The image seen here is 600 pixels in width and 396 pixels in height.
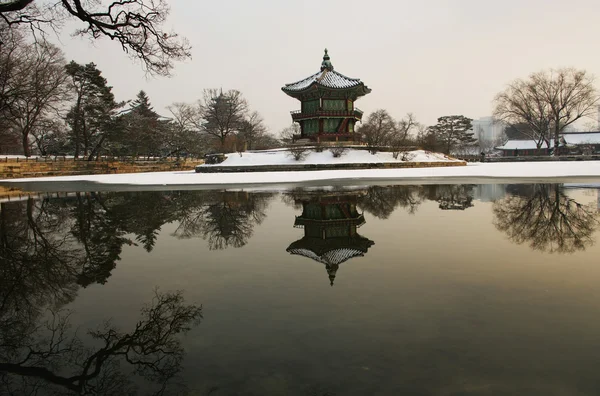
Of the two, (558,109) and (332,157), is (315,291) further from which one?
(558,109)

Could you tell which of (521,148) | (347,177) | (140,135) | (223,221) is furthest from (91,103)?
(521,148)

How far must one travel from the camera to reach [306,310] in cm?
393

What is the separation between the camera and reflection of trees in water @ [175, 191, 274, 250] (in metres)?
7.84

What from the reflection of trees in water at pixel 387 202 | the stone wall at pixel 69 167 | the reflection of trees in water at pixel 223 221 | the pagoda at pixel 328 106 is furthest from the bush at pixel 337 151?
the reflection of trees in water at pixel 223 221

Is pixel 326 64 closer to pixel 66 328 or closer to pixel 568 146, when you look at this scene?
pixel 568 146

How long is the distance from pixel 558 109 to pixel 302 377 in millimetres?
68000

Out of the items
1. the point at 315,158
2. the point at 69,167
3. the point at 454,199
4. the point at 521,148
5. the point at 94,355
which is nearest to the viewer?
the point at 94,355

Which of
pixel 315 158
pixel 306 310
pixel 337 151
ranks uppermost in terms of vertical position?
pixel 337 151

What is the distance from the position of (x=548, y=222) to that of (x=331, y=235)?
16.6 feet

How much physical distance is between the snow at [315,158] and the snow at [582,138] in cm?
4379

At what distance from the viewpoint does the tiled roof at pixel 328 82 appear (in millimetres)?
46819

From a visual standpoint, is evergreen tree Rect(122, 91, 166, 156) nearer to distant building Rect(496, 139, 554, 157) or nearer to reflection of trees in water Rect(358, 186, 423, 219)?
reflection of trees in water Rect(358, 186, 423, 219)

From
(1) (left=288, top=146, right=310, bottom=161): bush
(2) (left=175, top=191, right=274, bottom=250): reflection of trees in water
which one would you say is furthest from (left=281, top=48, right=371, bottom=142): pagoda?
(2) (left=175, top=191, right=274, bottom=250): reflection of trees in water

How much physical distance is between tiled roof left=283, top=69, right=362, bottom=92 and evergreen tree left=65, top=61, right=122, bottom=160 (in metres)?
21.7
